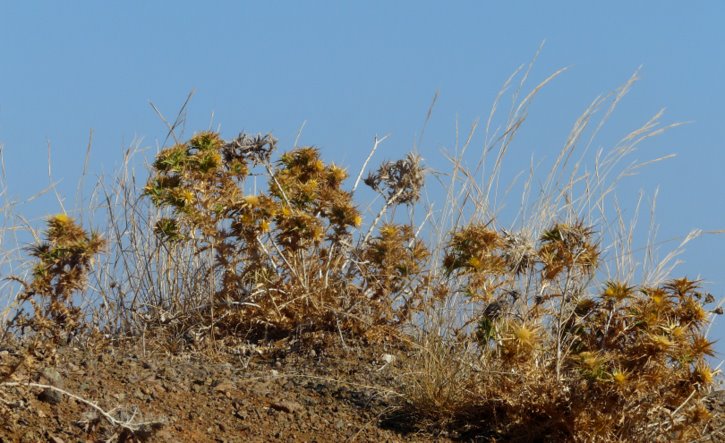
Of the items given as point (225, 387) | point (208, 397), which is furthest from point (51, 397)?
point (225, 387)

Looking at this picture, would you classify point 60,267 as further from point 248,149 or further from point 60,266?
point 248,149

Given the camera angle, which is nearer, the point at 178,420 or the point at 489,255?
the point at 178,420

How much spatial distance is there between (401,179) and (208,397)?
208cm

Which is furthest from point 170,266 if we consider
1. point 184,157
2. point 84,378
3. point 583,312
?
point 583,312

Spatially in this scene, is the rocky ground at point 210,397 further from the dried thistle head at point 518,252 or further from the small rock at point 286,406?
the dried thistle head at point 518,252

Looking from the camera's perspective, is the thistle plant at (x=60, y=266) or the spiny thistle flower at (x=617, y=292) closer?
the spiny thistle flower at (x=617, y=292)

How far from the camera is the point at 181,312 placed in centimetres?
583

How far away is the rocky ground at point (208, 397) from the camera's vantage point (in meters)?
3.60

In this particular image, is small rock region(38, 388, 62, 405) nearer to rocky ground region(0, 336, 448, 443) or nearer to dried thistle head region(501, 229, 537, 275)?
Answer: rocky ground region(0, 336, 448, 443)

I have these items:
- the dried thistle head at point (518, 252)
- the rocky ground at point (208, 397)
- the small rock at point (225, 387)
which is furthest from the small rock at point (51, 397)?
the dried thistle head at point (518, 252)

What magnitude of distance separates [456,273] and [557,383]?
71 centimetres

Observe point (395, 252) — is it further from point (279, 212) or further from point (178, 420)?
point (178, 420)

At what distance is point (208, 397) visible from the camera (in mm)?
4316

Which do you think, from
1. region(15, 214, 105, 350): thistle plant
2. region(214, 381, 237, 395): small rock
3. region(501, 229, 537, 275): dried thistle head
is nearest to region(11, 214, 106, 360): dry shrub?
region(15, 214, 105, 350): thistle plant
